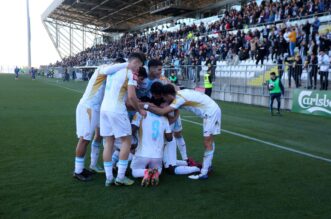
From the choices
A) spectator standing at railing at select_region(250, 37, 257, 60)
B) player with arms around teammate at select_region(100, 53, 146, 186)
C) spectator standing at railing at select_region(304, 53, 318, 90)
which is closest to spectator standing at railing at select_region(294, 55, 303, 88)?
spectator standing at railing at select_region(304, 53, 318, 90)

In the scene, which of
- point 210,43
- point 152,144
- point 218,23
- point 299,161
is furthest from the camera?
point 218,23

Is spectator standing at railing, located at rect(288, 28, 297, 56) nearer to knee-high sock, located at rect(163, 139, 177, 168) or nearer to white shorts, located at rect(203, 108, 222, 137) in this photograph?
white shorts, located at rect(203, 108, 222, 137)

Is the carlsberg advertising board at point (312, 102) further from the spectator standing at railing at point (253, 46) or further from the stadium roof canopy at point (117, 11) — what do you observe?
the stadium roof canopy at point (117, 11)

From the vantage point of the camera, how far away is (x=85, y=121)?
5434 mm

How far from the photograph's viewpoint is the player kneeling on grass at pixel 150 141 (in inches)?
220

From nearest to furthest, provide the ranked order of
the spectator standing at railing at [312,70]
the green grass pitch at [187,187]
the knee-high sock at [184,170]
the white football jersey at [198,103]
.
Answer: the green grass pitch at [187,187]
the white football jersey at [198,103]
the knee-high sock at [184,170]
the spectator standing at railing at [312,70]

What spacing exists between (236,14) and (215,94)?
31.9 ft

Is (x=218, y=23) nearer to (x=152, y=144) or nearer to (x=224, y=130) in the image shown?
(x=224, y=130)

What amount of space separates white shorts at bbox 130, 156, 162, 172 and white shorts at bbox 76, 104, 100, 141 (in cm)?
79

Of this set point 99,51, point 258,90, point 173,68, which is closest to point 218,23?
point 173,68

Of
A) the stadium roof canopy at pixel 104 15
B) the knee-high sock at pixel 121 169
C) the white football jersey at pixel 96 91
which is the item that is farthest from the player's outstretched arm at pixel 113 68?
the stadium roof canopy at pixel 104 15

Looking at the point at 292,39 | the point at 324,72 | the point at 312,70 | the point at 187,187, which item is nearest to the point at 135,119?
the point at 187,187

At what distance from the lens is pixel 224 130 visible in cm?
1055

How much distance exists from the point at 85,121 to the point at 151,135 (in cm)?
100
